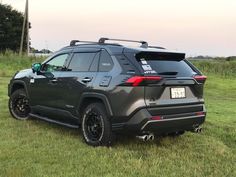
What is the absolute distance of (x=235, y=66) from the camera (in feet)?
101

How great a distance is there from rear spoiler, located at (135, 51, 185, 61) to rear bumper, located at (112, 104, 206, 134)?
0.84 metres

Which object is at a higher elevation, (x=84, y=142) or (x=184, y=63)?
(x=184, y=63)

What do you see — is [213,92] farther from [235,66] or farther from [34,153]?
[34,153]

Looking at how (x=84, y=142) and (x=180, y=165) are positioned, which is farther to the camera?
(x=84, y=142)

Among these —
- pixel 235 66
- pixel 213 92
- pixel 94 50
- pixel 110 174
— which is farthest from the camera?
pixel 235 66

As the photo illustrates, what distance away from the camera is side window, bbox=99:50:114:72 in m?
6.96

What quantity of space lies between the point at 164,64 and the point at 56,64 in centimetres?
237

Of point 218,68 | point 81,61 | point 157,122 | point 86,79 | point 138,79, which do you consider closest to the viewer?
point 138,79

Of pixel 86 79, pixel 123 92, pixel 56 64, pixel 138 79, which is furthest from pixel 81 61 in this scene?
pixel 138 79

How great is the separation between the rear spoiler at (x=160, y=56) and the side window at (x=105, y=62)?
0.48 metres

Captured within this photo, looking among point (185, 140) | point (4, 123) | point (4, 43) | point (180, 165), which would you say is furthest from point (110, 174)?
point (4, 43)

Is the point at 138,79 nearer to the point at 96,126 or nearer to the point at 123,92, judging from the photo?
the point at 123,92

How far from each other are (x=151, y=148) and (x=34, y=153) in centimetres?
183

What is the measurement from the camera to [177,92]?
22.3 feet
